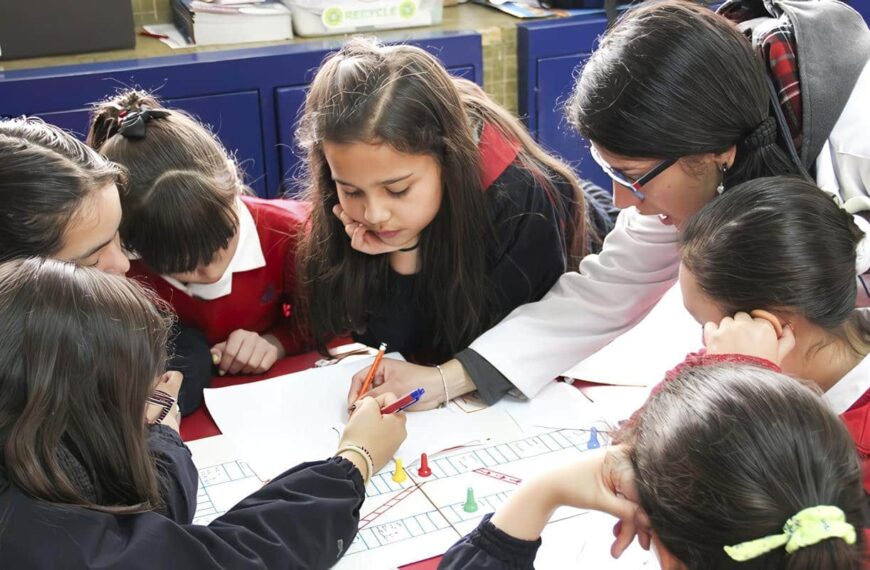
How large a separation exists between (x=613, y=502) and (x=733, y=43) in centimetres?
60

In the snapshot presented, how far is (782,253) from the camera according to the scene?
1100 millimetres

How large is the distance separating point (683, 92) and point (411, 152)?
41 centimetres

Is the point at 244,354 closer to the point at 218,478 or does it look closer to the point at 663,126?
the point at 218,478

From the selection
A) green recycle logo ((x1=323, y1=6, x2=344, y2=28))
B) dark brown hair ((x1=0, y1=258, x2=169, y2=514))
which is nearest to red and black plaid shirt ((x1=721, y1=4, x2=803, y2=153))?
dark brown hair ((x1=0, y1=258, x2=169, y2=514))

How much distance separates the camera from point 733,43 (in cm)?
121

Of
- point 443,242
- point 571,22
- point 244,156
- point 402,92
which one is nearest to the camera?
point 402,92

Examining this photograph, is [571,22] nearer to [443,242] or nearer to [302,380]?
[443,242]

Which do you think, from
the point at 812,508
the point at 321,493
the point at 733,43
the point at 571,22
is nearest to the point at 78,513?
the point at 321,493

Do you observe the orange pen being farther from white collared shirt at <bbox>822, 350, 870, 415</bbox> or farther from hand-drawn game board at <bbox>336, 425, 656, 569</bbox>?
white collared shirt at <bbox>822, 350, 870, 415</bbox>

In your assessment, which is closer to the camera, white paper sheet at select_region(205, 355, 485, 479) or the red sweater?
white paper sheet at select_region(205, 355, 485, 479)

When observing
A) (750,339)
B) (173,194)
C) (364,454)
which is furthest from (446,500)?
(173,194)

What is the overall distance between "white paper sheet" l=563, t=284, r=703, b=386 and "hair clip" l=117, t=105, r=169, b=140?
75cm

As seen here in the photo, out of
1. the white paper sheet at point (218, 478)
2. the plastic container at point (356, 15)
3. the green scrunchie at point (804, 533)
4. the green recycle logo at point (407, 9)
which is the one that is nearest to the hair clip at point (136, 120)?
the white paper sheet at point (218, 478)

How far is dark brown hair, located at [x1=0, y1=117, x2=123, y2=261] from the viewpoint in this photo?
129cm
